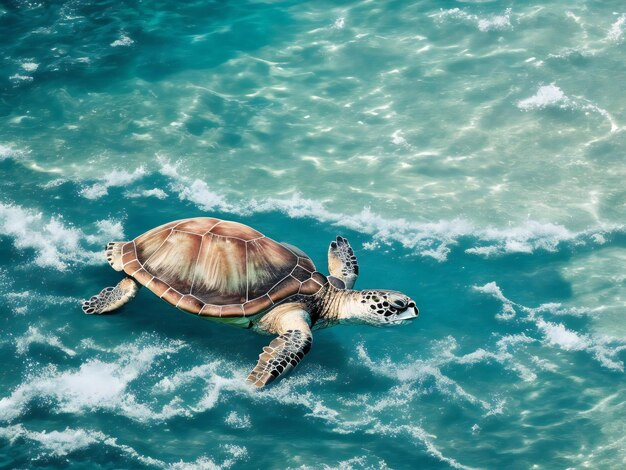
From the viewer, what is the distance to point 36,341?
9.09 meters

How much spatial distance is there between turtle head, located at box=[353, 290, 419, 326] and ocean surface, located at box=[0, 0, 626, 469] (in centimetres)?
47

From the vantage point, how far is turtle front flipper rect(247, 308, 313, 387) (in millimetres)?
8359

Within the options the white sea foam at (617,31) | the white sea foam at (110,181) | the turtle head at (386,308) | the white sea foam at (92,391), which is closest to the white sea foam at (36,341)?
the white sea foam at (92,391)

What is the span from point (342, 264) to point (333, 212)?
1672 mm

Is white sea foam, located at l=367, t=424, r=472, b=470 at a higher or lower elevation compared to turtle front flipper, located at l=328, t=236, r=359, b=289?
lower

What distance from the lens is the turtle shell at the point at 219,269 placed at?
888cm

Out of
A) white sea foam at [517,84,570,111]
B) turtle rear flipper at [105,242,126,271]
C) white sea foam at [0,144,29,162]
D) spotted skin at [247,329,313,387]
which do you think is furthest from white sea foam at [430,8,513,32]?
spotted skin at [247,329,313,387]

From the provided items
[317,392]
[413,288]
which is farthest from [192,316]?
[413,288]

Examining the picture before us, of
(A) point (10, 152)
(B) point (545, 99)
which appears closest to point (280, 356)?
(A) point (10, 152)

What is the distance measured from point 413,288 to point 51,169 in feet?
19.7

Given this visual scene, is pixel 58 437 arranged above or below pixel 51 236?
below

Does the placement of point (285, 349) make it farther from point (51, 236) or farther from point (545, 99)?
point (545, 99)

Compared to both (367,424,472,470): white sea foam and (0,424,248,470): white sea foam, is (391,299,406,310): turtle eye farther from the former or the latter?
(0,424,248,470): white sea foam

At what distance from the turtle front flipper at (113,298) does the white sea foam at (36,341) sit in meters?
0.54
